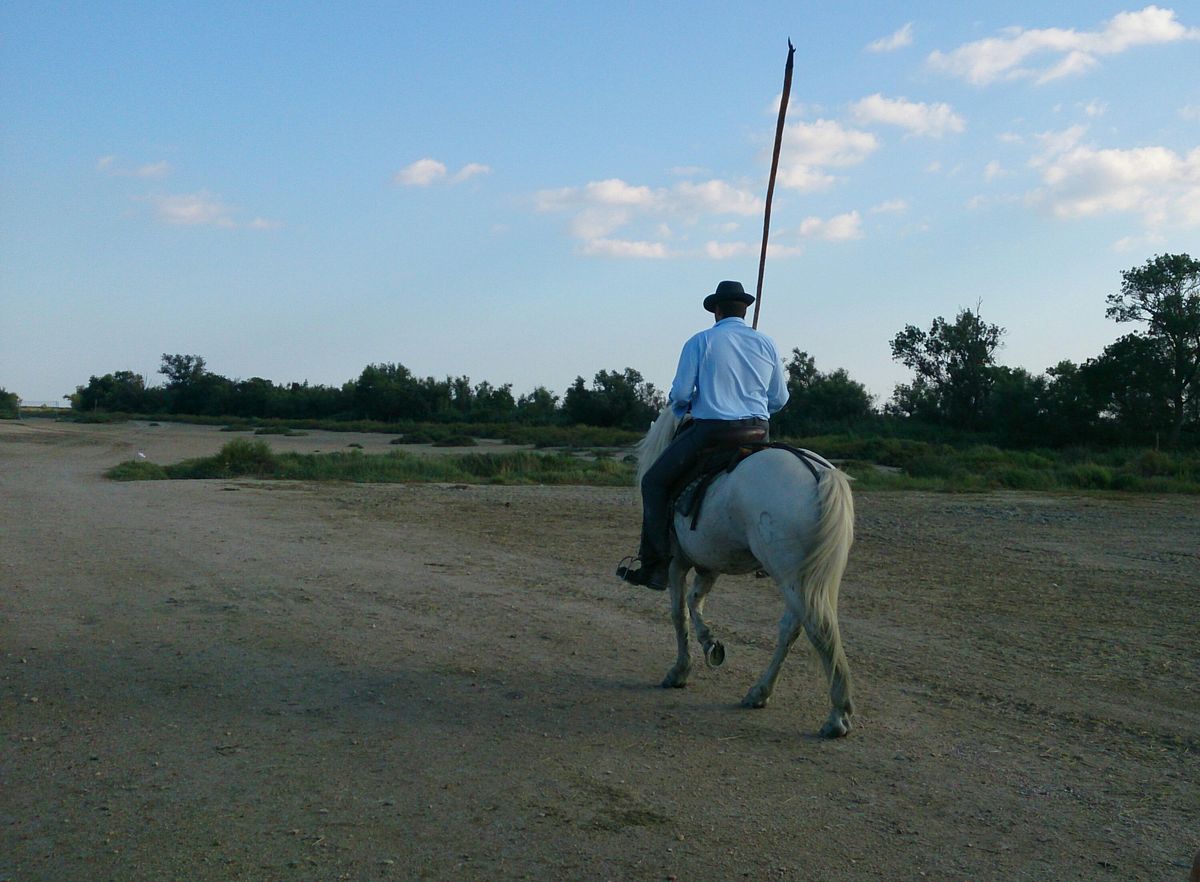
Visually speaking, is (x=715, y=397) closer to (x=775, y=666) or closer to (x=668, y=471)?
(x=668, y=471)

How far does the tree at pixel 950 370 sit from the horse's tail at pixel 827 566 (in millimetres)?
48551

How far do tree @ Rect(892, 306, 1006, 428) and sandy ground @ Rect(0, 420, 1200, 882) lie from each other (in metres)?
43.0

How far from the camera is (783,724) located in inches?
202

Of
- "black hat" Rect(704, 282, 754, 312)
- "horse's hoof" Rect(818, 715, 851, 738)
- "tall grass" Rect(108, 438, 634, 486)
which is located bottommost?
"horse's hoof" Rect(818, 715, 851, 738)

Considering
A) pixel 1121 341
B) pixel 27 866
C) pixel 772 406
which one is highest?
pixel 1121 341

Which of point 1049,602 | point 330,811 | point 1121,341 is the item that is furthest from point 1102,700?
point 1121,341

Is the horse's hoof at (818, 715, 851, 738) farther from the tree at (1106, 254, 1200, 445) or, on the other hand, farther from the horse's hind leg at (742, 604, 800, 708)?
the tree at (1106, 254, 1200, 445)

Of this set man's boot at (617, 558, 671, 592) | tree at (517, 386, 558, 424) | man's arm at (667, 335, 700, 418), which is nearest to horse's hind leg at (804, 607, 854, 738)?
man's boot at (617, 558, 671, 592)

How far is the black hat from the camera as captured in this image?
5887 millimetres

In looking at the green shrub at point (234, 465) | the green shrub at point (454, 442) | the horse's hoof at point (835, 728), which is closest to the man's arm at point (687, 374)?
the horse's hoof at point (835, 728)

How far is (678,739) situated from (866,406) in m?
52.6

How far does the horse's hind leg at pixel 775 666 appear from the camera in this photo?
5.22 meters

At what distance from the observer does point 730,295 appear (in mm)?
5887

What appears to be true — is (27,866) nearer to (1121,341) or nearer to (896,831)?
(896,831)
